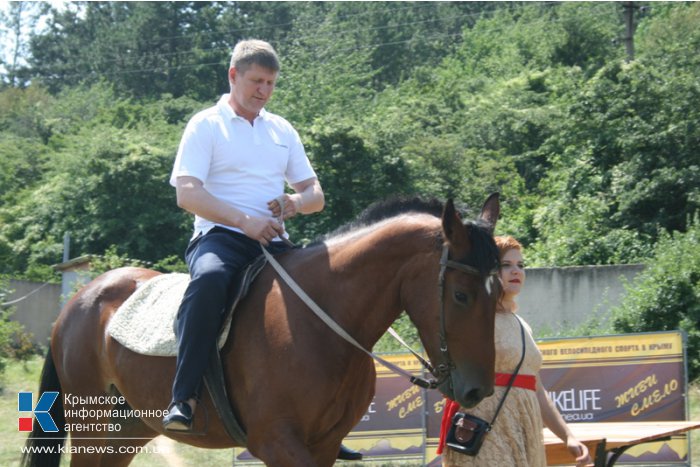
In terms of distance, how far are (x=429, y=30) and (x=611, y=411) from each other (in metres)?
62.0

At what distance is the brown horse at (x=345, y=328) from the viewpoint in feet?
13.7

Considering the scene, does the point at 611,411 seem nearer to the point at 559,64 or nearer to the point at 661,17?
the point at 559,64

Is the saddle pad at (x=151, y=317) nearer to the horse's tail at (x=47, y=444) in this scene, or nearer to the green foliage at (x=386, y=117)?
the horse's tail at (x=47, y=444)

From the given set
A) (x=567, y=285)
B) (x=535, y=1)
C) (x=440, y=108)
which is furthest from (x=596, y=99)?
(x=535, y=1)

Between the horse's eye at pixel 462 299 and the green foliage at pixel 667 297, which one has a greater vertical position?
the horse's eye at pixel 462 299

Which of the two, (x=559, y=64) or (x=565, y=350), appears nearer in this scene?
(x=565, y=350)

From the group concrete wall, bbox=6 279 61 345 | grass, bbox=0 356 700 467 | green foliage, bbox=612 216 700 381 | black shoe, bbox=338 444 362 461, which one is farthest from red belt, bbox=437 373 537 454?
concrete wall, bbox=6 279 61 345

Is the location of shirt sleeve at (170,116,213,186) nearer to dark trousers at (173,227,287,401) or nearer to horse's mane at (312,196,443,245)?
dark trousers at (173,227,287,401)

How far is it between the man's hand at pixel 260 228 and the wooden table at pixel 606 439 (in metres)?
2.64

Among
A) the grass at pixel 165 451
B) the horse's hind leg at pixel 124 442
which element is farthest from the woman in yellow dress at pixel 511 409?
the grass at pixel 165 451

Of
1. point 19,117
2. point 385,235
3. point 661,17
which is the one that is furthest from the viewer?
point 19,117

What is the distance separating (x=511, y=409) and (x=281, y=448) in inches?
51.3

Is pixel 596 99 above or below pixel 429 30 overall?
below

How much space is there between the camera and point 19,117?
54.8 metres
